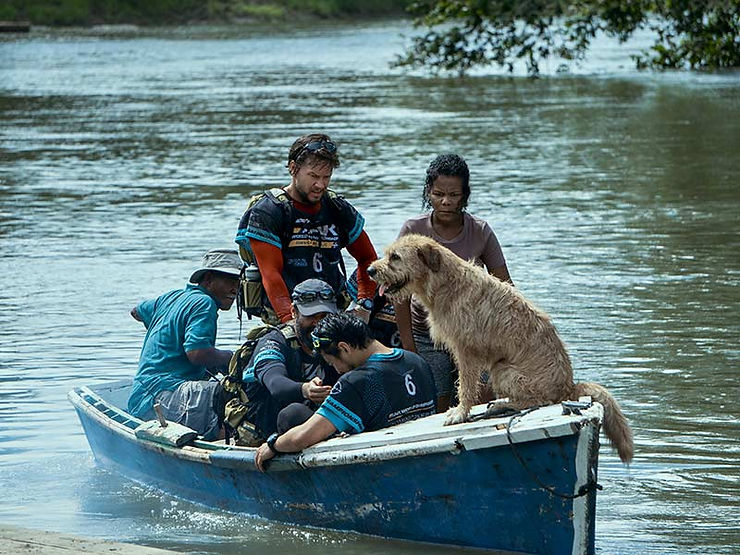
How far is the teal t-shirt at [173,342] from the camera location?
795 centimetres

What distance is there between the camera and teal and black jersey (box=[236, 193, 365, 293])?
7.64 meters

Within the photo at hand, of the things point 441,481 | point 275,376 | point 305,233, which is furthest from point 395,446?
point 305,233

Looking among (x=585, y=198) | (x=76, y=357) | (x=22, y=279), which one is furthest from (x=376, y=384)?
(x=585, y=198)

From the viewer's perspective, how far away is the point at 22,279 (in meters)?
14.6

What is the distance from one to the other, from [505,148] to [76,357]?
14.1m

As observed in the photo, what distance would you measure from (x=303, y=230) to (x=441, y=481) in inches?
72.8

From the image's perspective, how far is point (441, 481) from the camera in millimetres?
6477

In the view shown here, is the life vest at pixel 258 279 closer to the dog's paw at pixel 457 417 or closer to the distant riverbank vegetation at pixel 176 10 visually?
the dog's paw at pixel 457 417

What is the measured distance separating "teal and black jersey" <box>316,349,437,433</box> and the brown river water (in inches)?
25.0

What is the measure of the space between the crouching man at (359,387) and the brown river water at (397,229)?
609 millimetres

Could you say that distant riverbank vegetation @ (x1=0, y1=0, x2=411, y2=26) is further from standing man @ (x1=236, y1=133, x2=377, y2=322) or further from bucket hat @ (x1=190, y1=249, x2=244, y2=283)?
standing man @ (x1=236, y1=133, x2=377, y2=322)

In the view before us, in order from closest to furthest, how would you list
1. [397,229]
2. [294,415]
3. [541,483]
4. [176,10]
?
[541,483] < [294,415] < [397,229] < [176,10]

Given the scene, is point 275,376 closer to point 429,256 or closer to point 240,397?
point 240,397

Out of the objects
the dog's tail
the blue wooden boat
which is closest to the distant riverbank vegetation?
the blue wooden boat
